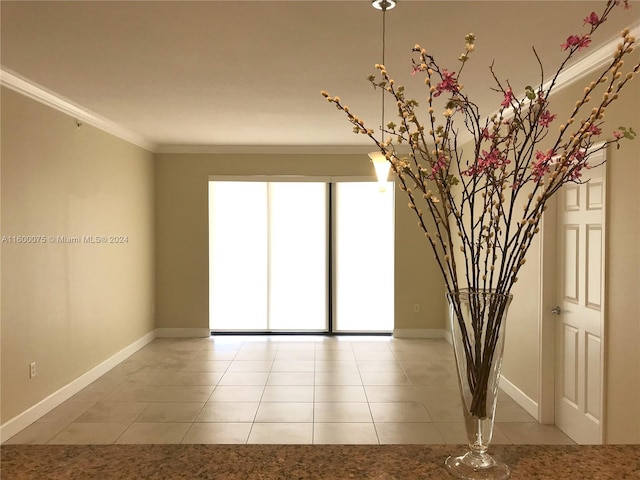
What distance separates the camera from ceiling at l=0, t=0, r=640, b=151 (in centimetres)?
270

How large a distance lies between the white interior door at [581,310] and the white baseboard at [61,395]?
4177 mm

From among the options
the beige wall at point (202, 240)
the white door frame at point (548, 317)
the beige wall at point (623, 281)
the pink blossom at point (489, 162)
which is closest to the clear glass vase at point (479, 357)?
the pink blossom at point (489, 162)

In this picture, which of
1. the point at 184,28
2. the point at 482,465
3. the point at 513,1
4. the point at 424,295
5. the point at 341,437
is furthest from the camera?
the point at 424,295

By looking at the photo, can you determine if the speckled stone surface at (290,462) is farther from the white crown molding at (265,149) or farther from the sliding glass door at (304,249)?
the white crown molding at (265,149)

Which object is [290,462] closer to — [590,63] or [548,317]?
[590,63]

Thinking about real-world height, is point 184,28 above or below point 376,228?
above

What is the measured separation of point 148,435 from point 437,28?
3.50 meters

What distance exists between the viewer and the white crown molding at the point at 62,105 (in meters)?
3.81

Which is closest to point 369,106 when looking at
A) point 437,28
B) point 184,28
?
point 437,28

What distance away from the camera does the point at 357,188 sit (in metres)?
7.35

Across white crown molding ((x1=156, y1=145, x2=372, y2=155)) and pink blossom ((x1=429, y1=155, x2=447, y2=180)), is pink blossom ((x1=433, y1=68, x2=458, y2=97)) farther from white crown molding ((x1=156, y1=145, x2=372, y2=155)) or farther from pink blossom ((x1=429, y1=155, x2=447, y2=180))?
white crown molding ((x1=156, y1=145, x2=372, y2=155))

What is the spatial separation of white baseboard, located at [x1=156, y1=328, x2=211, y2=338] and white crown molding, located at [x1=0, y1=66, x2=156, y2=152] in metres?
2.64

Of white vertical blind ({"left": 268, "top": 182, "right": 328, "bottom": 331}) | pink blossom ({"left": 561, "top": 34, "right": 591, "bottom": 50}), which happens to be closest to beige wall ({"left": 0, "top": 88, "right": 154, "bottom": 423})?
white vertical blind ({"left": 268, "top": 182, "right": 328, "bottom": 331})

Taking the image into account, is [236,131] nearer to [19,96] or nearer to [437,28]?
[19,96]
